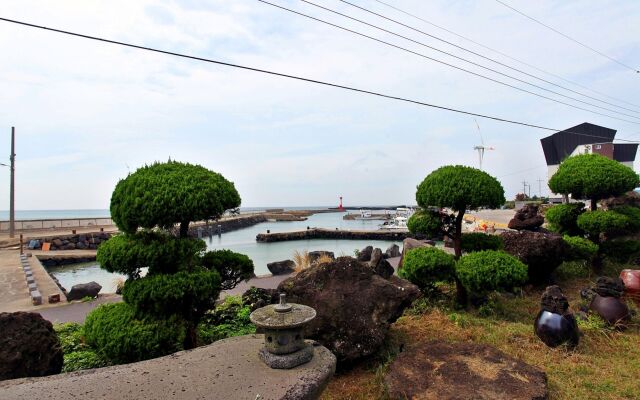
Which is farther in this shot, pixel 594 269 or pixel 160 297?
pixel 594 269

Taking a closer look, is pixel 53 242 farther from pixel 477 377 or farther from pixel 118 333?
pixel 477 377

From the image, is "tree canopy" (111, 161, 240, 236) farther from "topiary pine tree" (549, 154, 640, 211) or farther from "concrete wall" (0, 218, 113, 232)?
"concrete wall" (0, 218, 113, 232)

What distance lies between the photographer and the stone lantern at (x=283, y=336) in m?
3.29

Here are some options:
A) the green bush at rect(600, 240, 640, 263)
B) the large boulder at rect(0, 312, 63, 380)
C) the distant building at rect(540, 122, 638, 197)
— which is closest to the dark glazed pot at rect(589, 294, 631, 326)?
the green bush at rect(600, 240, 640, 263)

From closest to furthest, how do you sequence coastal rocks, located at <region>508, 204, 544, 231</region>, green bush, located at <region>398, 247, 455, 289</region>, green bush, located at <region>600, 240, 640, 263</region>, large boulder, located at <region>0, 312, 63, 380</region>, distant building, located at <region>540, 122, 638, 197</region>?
large boulder, located at <region>0, 312, 63, 380</region>
green bush, located at <region>398, 247, 455, 289</region>
green bush, located at <region>600, 240, 640, 263</region>
coastal rocks, located at <region>508, 204, 544, 231</region>
distant building, located at <region>540, 122, 638, 197</region>

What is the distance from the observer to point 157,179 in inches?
157

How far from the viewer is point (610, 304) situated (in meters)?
5.55

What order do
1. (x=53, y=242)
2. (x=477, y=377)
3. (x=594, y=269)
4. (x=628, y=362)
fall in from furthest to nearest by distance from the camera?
(x=53, y=242)
(x=594, y=269)
(x=628, y=362)
(x=477, y=377)

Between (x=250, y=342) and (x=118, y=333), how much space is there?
1.43 meters

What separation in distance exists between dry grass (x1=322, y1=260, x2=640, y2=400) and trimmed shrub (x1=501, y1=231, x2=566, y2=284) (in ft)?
Answer: 3.07

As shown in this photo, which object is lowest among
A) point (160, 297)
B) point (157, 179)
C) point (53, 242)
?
point (53, 242)

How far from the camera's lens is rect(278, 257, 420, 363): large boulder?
14.3 feet

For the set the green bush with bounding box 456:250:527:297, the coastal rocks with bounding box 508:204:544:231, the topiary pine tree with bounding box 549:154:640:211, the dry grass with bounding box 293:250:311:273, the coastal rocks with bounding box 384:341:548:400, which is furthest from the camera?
the dry grass with bounding box 293:250:311:273

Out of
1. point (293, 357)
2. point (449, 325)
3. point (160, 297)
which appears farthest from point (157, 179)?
point (449, 325)
